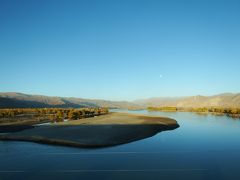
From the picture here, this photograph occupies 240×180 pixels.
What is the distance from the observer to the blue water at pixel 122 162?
20328mm

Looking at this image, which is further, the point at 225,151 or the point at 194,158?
the point at 225,151

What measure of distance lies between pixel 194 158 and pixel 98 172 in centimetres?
1019

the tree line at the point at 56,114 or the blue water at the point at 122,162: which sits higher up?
the tree line at the point at 56,114

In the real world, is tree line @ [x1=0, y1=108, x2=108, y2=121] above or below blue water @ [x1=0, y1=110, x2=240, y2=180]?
above

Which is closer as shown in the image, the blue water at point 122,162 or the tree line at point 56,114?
the blue water at point 122,162

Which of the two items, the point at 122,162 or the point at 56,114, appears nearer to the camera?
the point at 122,162

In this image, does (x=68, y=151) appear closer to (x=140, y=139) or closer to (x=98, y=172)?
(x=98, y=172)

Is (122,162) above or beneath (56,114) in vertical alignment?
beneath

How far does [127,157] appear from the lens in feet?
87.0

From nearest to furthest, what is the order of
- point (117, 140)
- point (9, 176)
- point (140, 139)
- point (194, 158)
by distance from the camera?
point (9, 176) → point (194, 158) → point (117, 140) → point (140, 139)

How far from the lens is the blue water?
66.7 feet

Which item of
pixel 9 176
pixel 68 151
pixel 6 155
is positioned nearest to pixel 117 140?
pixel 68 151

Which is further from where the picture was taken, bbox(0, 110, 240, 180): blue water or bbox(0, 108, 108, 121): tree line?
bbox(0, 108, 108, 121): tree line

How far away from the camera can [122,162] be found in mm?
24531
